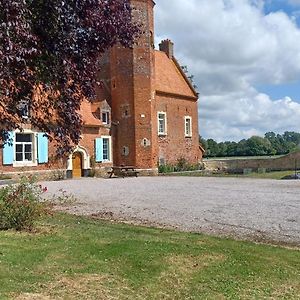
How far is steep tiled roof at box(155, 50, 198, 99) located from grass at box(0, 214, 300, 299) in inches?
1208

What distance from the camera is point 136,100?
3338 cm

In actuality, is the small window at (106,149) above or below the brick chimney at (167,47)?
below

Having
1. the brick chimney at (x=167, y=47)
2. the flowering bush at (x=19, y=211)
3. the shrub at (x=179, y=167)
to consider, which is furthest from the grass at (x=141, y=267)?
the brick chimney at (x=167, y=47)

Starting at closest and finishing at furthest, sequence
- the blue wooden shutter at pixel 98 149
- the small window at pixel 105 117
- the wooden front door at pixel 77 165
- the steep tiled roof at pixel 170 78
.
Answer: the wooden front door at pixel 77 165
the blue wooden shutter at pixel 98 149
the small window at pixel 105 117
the steep tiled roof at pixel 170 78

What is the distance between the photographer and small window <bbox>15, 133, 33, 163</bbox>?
2752 centimetres

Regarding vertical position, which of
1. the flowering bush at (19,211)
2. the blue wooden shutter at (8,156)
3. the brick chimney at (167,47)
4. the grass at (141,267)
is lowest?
the grass at (141,267)

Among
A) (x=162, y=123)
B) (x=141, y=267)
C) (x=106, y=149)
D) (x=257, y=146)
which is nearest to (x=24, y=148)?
(x=106, y=149)

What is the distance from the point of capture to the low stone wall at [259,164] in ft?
134

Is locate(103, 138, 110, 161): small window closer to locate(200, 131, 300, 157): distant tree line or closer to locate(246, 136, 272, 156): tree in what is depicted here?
locate(200, 131, 300, 157): distant tree line

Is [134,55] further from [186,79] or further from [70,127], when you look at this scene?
[70,127]

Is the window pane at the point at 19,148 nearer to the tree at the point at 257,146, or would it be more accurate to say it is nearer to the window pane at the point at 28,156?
the window pane at the point at 28,156

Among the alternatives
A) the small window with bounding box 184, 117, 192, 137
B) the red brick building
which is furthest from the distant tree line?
the red brick building

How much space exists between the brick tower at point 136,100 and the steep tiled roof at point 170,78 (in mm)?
4031

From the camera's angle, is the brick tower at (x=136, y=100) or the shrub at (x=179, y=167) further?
the shrub at (x=179, y=167)
